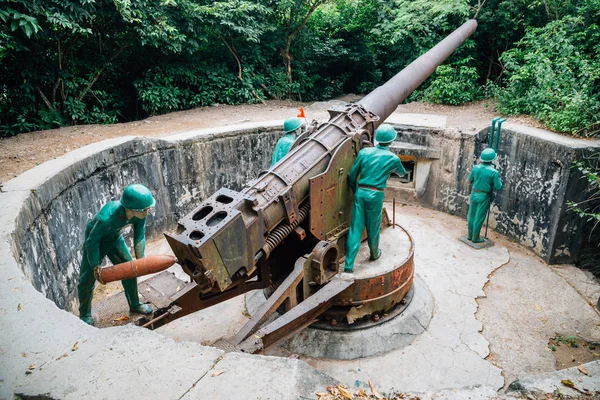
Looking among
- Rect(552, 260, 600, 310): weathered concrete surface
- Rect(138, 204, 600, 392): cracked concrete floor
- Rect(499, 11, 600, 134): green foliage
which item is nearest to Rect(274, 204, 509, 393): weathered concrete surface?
Rect(138, 204, 600, 392): cracked concrete floor

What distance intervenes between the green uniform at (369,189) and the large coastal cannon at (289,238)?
144 mm

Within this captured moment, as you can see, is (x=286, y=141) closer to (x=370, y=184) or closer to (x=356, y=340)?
(x=370, y=184)

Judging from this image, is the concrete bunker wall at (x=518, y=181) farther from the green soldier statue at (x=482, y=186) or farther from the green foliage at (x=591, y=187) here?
the green soldier statue at (x=482, y=186)

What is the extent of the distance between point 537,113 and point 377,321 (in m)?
5.47

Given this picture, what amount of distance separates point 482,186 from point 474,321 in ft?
7.89

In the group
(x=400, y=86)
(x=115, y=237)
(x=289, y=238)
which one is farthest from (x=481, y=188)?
(x=115, y=237)

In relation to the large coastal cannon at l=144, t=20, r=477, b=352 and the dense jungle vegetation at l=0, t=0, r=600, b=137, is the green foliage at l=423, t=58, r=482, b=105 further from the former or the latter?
the large coastal cannon at l=144, t=20, r=477, b=352

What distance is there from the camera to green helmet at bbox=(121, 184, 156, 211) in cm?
320

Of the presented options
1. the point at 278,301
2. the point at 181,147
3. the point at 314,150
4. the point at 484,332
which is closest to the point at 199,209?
the point at 278,301

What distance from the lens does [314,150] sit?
13.4ft

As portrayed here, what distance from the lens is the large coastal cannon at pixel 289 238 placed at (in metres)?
3.14

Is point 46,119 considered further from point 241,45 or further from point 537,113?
point 537,113

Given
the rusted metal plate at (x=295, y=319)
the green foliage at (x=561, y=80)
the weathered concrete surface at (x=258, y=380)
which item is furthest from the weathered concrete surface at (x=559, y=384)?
the green foliage at (x=561, y=80)

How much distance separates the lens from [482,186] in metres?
6.39
